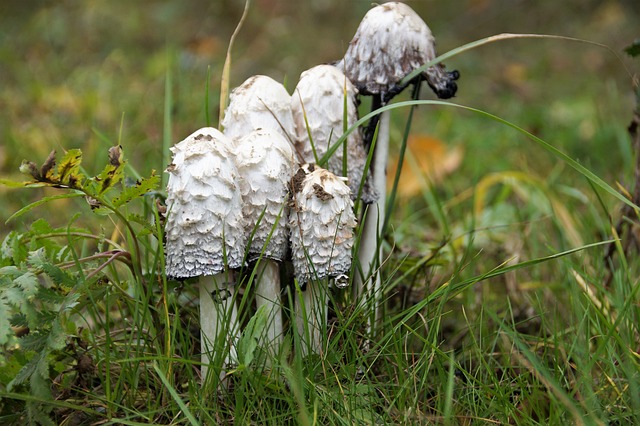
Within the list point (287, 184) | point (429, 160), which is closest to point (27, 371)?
point (287, 184)

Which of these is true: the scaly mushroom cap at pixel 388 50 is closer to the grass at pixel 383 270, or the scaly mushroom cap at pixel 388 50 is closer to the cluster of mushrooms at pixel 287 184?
the cluster of mushrooms at pixel 287 184

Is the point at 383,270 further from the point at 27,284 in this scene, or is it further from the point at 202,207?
the point at 27,284

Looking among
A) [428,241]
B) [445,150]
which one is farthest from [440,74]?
[445,150]

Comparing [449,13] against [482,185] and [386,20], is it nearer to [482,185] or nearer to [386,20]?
[482,185]

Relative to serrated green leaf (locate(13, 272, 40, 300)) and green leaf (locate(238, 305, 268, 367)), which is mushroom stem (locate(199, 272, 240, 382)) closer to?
green leaf (locate(238, 305, 268, 367))

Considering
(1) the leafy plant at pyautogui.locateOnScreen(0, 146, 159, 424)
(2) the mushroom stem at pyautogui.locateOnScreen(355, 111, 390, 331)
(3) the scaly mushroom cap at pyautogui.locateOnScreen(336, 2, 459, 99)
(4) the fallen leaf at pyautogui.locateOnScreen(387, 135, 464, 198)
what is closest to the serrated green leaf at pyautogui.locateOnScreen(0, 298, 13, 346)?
(1) the leafy plant at pyautogui.locateOnScreen(0, 146, 159, 424)

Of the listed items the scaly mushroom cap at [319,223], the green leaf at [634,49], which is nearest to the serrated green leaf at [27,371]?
the scaly mushroom cap at [319,223]
